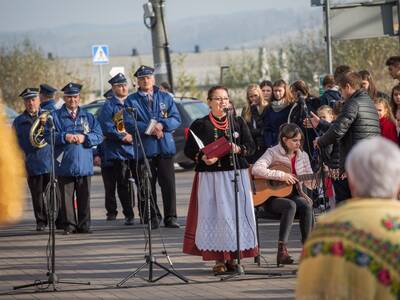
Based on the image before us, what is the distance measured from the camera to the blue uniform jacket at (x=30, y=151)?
56.4 feet

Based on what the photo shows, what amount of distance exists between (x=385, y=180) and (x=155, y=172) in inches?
453

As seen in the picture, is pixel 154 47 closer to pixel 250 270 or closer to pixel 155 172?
pixel 155 172

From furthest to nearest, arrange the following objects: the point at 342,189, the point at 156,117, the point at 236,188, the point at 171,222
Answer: the point at 171,222
the point at 156,117
the point at 342,189
the point at 236,188

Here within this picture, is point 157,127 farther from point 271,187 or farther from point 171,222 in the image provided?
point 271,187

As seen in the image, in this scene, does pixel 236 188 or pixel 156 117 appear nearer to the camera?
pixel 236 188

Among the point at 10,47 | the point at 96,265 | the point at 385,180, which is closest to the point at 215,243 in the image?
the point at 96,265

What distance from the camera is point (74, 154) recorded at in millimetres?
16641

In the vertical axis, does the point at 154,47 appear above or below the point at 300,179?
above

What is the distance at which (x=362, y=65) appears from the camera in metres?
42.7

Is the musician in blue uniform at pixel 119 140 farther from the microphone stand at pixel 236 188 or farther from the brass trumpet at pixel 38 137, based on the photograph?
the microphone stand at pixel 236 188

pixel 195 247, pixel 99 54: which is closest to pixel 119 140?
pixel 195 247

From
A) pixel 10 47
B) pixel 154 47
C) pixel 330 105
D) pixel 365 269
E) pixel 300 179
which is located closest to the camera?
pixel 365 269

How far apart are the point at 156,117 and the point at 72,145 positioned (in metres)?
1.17

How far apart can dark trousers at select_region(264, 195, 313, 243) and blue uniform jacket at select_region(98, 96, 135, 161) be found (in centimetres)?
527
